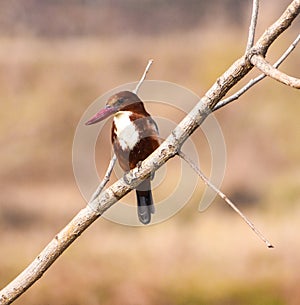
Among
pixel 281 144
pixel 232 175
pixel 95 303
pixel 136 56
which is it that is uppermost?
pixel 136 56

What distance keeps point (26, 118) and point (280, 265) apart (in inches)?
104

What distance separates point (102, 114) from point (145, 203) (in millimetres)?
273

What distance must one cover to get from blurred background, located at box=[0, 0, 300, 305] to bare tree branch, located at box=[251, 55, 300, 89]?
296 centimetres

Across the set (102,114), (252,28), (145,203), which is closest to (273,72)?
(252,28)

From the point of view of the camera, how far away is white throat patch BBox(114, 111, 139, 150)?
4.04ft

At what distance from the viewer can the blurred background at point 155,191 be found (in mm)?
4090

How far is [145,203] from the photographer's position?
138cm

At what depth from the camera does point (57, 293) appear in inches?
151

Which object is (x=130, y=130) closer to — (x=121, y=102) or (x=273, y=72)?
(x=121, y=102)

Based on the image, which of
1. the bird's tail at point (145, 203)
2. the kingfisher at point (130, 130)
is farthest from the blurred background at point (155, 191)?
the kingfisher at point (130, 130)

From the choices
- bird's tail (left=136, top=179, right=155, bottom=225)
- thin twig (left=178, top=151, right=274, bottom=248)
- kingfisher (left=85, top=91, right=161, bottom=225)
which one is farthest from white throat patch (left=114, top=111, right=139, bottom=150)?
thin twig (left=178, top=151, right=274, bottom=248)

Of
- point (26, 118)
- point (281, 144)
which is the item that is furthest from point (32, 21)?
point (281, 144)

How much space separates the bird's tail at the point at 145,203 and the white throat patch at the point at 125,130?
11 cm

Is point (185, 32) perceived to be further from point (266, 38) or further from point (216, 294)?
point (266, 38)
